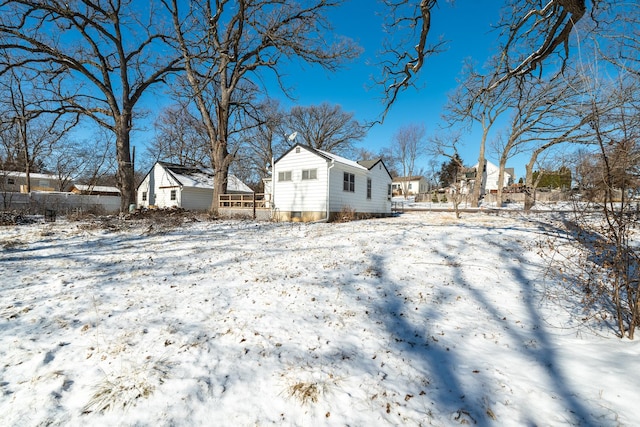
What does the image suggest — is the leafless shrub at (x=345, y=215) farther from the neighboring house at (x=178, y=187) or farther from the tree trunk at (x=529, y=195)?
the neighboring house at (x=178, y=187)

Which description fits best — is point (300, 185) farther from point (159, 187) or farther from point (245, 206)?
point (159, 187)

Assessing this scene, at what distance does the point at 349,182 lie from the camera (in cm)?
1507

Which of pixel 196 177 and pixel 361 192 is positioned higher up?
pixel 196 177

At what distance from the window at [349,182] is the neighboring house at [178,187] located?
49.7ft

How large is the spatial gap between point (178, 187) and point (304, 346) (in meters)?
24.4

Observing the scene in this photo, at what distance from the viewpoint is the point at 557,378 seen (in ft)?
7.41

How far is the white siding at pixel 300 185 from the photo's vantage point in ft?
44.9

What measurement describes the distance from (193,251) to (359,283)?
401cm

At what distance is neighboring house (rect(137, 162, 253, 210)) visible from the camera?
23.9 meters

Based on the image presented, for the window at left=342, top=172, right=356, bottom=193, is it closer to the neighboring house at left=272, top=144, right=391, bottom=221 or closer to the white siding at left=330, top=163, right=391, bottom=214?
the neighboring house at left=272, top=144, right=391, bottom=221

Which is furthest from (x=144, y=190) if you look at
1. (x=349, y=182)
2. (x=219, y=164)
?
(x=349, y=182)

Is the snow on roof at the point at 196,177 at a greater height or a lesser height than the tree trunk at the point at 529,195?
greater

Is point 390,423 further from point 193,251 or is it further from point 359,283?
point 193,251

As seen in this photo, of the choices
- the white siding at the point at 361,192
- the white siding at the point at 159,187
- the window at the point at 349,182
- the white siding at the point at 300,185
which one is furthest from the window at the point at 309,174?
the white siding at the point at 159,187
